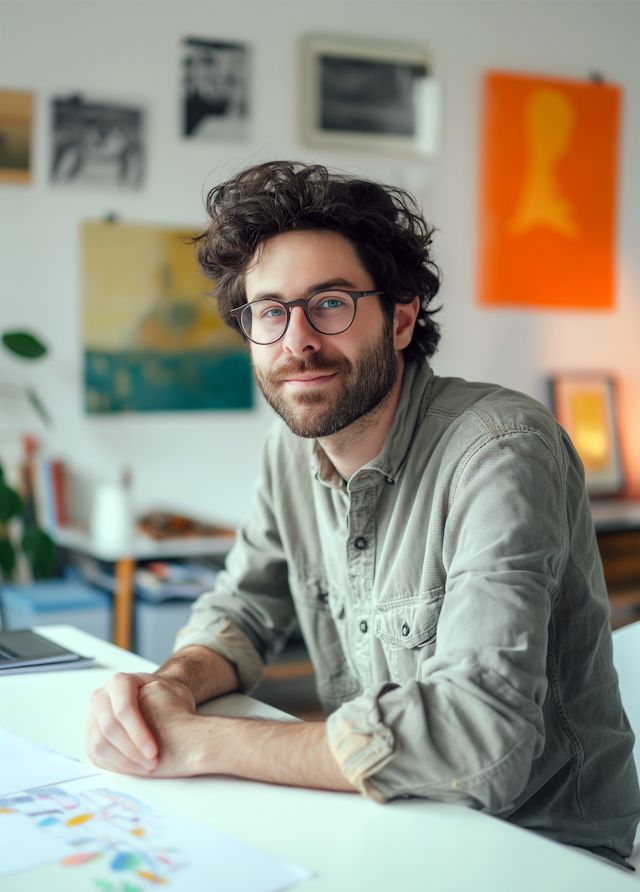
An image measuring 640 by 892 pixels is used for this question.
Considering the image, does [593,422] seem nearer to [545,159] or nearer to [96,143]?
[545,159]

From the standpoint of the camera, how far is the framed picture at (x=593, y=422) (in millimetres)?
3667

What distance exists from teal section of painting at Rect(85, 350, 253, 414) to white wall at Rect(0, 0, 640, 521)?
0.05 metres

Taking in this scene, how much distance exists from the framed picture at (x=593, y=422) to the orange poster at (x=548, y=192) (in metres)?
0.32

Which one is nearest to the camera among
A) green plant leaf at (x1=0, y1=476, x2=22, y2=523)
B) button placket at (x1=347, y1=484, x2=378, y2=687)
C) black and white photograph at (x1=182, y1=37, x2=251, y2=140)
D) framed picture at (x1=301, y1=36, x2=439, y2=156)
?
button placket at (x1=347, y1=484, x2=378, y2=687)

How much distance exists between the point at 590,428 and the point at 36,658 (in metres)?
2.90

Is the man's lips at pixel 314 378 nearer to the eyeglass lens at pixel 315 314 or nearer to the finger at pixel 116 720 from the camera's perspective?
the eyeglass lens at pixel 315 314

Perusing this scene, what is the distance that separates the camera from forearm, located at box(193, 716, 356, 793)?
905mm

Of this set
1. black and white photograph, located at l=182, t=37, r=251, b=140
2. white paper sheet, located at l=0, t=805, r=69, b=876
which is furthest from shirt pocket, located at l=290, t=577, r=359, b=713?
black and white photograph, located at l=182, t=37, r=251, b=140

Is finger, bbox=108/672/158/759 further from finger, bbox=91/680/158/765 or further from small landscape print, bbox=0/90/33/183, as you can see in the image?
small landscape print, bbox=0/90/33/183

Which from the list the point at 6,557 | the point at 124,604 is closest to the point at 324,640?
the point at 124,604

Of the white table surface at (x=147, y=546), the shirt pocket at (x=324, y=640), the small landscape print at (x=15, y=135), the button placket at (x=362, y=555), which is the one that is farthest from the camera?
the small landscape print at (x=15, y=135)

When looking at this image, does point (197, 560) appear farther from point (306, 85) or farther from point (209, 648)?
point (306, 85)

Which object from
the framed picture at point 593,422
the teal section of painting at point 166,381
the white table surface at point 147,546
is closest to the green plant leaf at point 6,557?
the white table surface at point 147,546

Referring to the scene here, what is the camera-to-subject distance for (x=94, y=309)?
2.93 metres
